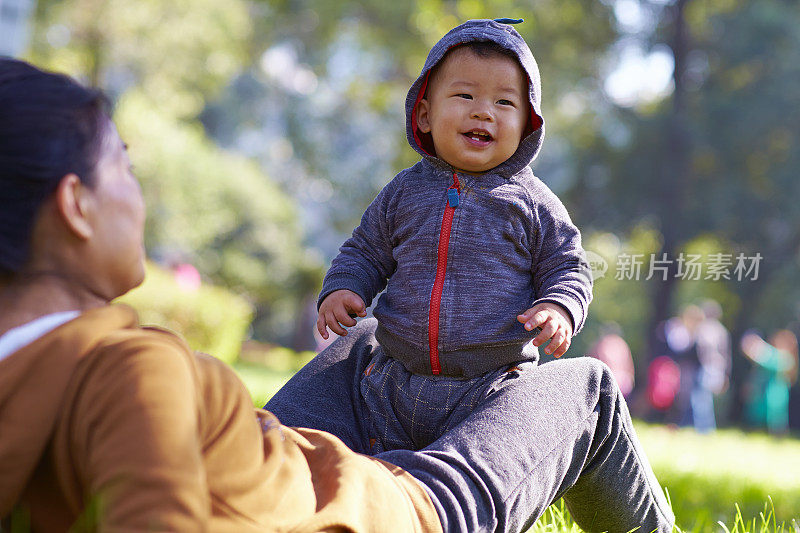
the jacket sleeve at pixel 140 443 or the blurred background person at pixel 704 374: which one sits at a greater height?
the jacket sleeve at pixel 140 443

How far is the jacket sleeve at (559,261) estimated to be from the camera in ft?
7.07

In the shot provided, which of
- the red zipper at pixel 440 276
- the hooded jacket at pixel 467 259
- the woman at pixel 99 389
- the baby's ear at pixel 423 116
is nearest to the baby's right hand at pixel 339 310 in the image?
the hooded jacket at pixel 467 259

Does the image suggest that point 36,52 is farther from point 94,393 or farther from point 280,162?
point 280,162

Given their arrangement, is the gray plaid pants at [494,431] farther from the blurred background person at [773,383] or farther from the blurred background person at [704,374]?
the blurred background person at [773,383]

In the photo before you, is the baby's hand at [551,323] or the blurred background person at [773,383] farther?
the blurred background person at [773,383]

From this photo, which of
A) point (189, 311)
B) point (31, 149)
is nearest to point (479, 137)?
point (31, 149)

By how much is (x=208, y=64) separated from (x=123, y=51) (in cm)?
356

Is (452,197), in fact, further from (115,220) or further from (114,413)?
(114,413)

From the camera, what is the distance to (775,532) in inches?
106

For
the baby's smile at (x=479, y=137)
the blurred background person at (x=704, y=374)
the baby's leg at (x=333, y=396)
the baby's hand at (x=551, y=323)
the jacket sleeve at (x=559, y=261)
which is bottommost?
the blurred background person at (x=704, y=374)

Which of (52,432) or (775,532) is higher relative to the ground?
(52,432)

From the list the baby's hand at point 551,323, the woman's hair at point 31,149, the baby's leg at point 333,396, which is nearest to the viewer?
the woman's hair at point 31,149

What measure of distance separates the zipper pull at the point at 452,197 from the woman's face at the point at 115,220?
3.47 feet

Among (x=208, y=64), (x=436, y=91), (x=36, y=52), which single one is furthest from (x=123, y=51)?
(x=436, y=91)
